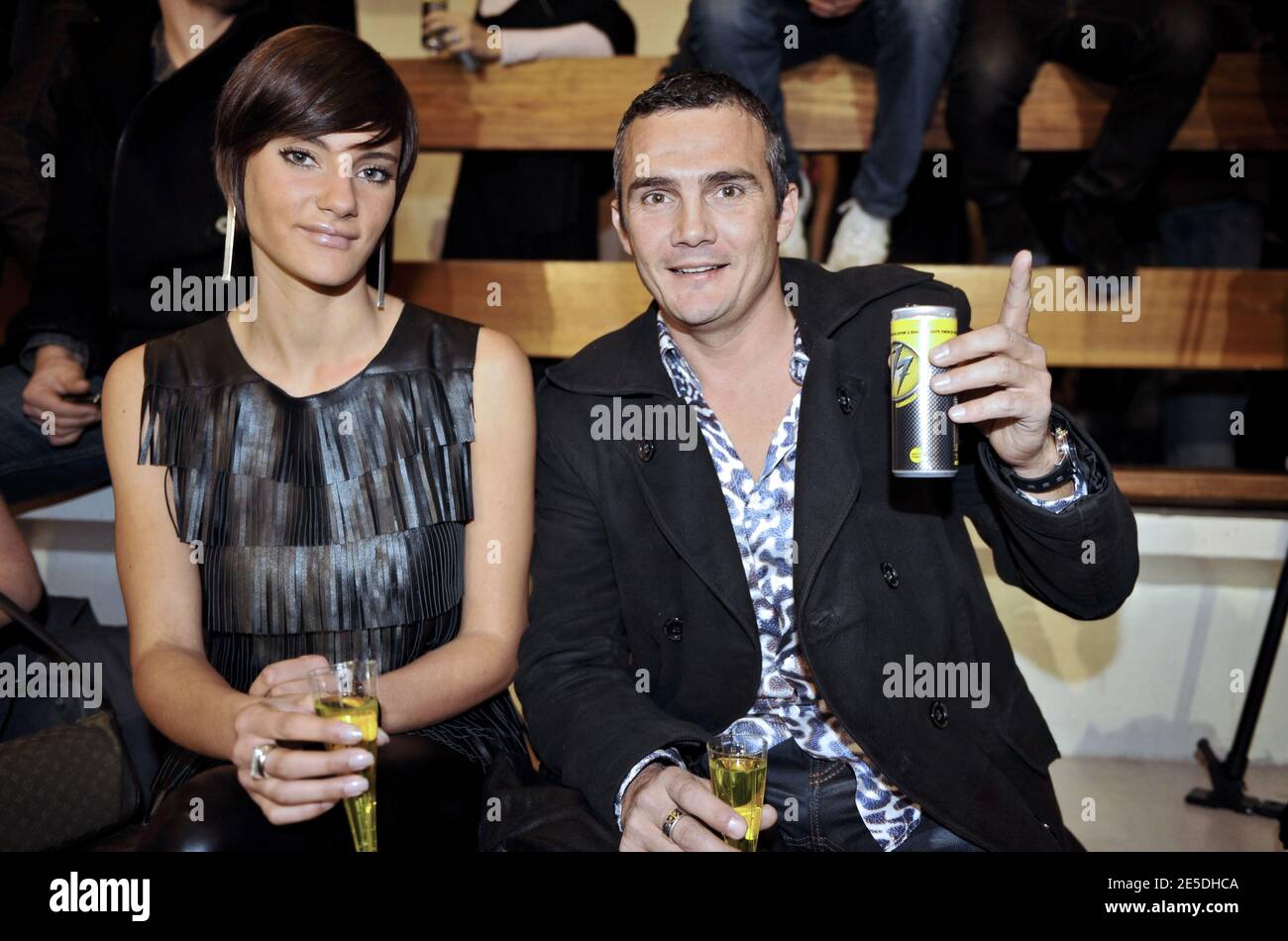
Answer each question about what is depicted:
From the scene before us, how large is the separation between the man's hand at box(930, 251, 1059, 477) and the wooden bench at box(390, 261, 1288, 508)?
139cm

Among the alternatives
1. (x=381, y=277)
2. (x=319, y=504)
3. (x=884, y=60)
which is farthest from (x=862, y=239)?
(x=319, y=504)

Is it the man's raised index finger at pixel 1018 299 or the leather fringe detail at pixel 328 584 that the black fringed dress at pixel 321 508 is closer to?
the leather fringe detail at pixel 328 584

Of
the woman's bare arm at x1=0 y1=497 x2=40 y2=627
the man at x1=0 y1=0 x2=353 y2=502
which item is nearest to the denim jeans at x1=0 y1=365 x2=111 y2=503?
the man at x1=0 y1=0 x2=353 y2=502

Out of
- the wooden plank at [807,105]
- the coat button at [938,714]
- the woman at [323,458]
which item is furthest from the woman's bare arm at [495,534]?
the wooden plank at [807,105]

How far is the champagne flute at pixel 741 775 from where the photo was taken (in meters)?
1.29

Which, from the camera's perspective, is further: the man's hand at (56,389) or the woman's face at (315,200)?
the man's hand at (56,389)

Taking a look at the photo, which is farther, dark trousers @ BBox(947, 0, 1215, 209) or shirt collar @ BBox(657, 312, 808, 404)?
dark trousers @ BBox(947, 0, 1215, 209)

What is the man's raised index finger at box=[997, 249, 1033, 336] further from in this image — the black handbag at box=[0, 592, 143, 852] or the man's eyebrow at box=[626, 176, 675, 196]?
the black handbag at box=[0, 592, 143, 852]

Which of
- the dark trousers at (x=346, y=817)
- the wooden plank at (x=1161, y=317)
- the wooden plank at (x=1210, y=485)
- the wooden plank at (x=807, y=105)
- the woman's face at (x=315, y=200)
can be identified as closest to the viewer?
the dark trousers at (x=346, y=817)

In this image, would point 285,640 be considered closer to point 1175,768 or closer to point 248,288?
point 248,288

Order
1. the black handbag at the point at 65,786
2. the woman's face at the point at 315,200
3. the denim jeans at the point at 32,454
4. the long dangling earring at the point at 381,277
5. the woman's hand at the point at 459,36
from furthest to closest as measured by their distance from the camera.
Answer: the woman's hand at the point at 459,36 → the denim jeans at the point at 32,454 → the long dangling earring at the point at 381,277 → the woman's face at the point at 315,200 → the black handbag at the point at 65,786

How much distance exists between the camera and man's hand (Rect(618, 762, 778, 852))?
1295 millimetres
